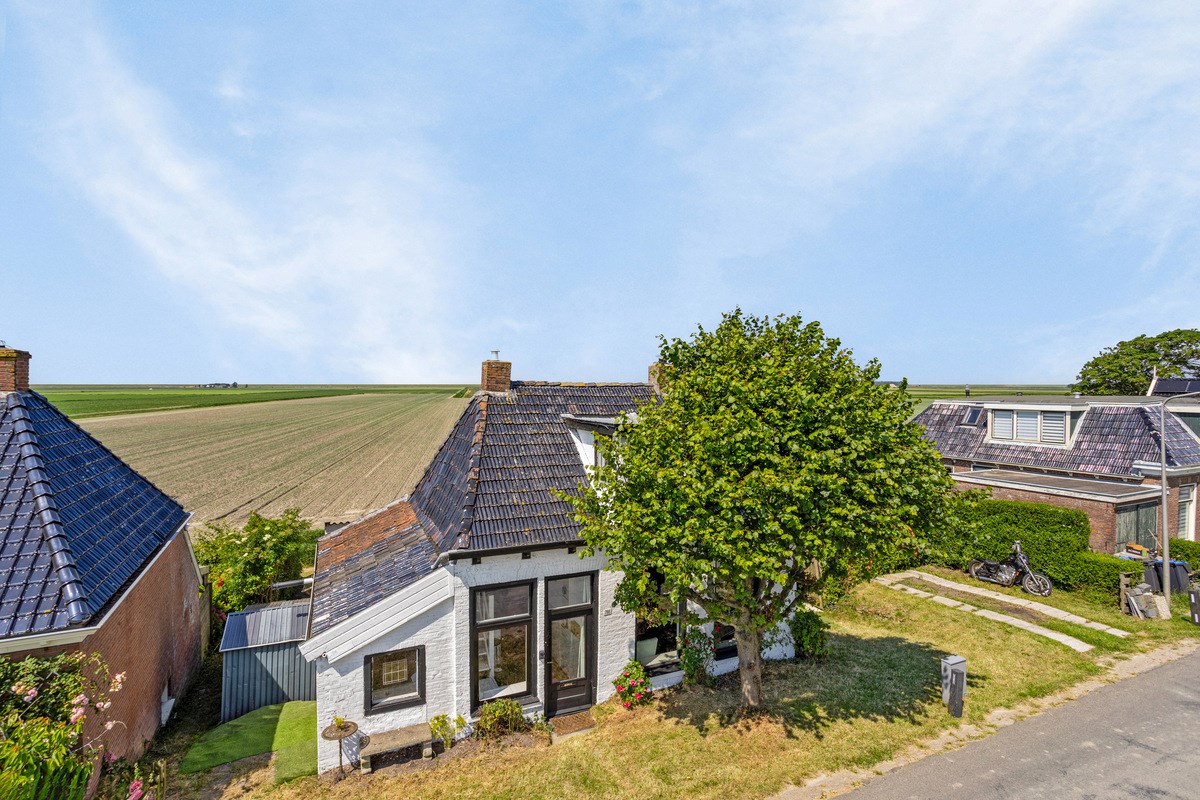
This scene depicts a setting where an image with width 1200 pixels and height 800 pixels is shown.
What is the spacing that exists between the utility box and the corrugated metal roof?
13.8 m

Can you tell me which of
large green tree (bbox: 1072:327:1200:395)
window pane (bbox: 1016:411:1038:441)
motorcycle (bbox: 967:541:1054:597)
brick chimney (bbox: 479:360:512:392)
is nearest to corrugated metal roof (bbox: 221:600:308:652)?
brick chimney (bbox: 479:360:512:392)

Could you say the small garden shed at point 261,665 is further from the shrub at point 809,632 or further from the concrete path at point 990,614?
the concrete path at point 990,614

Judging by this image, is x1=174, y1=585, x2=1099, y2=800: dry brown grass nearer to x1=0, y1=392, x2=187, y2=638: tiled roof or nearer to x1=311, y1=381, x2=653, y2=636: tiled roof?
x1=311, y1=381, x2=653, y2=636: tiled roof

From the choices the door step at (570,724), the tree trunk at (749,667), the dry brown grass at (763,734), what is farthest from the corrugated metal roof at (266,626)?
the tree trunk at (749,667)

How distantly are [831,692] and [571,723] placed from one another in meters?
5.93

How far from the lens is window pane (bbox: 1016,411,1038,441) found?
25609mm

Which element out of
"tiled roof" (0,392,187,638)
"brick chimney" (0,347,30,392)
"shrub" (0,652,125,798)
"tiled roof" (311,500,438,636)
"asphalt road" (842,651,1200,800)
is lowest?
"asphalt road" (842,651,1200,800)

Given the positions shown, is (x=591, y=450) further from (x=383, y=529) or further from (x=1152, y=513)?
(x=1152, y=513)

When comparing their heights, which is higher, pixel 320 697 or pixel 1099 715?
pixel 320 697

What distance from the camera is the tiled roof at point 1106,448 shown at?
21.6 meters

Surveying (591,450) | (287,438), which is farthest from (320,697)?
(287,438)

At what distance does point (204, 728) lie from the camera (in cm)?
1126

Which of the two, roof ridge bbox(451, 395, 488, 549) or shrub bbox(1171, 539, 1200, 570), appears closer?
roof ridge bbox(451, 395, 488, 549)

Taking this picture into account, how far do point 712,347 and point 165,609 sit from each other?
1302 centimetres
